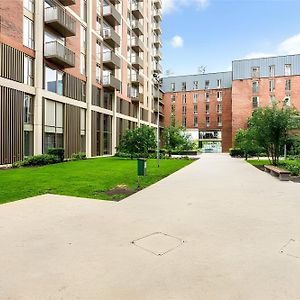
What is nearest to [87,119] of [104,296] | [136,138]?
[136,138]

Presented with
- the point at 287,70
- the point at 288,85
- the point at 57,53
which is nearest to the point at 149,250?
the point at 57,53

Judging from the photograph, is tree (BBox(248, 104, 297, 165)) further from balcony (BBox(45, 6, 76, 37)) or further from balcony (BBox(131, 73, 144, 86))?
balcony (BBox(131, 73, 144, 86))

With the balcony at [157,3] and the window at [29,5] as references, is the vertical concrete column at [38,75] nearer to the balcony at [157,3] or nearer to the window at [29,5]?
the window at [29,5]

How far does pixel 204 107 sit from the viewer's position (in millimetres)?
69000

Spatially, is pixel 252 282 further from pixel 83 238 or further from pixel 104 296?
pixel 83 238

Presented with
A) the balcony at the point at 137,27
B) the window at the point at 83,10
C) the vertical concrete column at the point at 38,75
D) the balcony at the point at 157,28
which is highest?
the balcony at the point at 157,28

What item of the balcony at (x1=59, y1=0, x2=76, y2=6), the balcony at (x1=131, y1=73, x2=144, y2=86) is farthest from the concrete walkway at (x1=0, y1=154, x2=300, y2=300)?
the balcony at (x1=131, y1=73, x2=144, y2=86)

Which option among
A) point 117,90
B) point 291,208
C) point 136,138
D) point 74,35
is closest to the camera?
point 291,208

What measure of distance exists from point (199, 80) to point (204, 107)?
6929 millimetres

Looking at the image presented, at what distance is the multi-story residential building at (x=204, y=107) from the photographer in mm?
67250

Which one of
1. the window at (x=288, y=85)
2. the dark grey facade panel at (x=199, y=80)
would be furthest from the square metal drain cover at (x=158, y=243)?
the dark grey facade panel at (x=199, y=80)

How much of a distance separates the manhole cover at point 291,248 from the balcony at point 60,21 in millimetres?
24321

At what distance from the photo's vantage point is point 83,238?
17.6 feet

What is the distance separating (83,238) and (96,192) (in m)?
4.98
